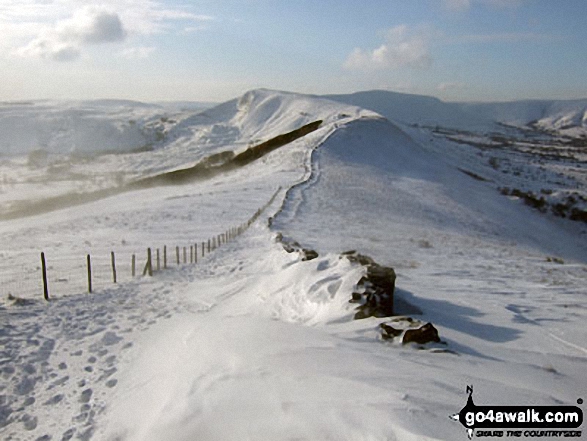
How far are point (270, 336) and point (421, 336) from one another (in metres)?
2.26

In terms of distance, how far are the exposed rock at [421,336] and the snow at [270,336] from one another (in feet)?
0.78

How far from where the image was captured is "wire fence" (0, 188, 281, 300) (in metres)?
13.0

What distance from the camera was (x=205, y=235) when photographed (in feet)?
72.8

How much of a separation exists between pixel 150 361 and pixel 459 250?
1641 cm

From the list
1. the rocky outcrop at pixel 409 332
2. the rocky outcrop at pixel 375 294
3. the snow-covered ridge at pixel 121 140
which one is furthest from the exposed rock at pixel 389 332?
the snow-covered ridge at pixel 121 140

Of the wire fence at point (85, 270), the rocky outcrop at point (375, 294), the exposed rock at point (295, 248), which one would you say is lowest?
the wire fence at point (85, 270)

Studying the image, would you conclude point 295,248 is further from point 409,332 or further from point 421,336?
point 421,336

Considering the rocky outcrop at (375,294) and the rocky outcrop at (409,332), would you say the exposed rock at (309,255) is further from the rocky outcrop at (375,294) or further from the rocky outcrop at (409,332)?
the rocky outcrop at (409,332)

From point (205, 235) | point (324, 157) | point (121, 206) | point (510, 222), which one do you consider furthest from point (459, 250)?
point (324, 157)

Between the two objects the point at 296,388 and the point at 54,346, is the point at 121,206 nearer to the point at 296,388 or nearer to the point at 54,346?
the point at 54,346

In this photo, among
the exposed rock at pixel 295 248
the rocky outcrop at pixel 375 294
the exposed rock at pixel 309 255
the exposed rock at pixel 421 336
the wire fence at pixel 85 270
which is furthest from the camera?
the wire fence at pixel 85 270

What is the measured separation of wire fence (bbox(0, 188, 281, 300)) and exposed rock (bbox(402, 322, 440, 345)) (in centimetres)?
982

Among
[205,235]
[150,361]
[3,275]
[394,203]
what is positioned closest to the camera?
[150,361]

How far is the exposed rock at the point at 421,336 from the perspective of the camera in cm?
619
